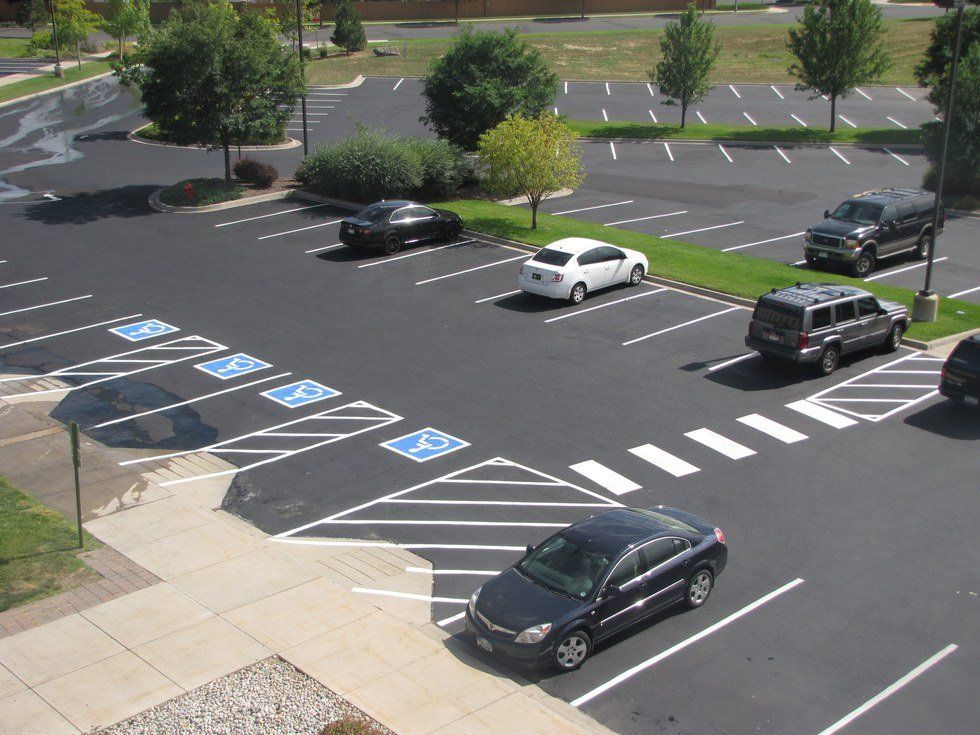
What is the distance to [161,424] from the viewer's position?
19188 mm

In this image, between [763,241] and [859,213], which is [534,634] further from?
[763,241]

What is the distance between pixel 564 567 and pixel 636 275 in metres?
16.1

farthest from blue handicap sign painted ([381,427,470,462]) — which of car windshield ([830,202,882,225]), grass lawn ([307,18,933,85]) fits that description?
grass lawn ([307,18,933,85])

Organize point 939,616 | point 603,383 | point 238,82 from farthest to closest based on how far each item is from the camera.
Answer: point 238,82 < point 603,383 < point 939,616

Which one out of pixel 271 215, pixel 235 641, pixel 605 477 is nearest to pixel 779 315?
pixel 605 477

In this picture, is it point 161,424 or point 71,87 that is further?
point 71,87

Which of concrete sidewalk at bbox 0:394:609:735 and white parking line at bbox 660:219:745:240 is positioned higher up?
white parking line at bbox 660:219:745:240

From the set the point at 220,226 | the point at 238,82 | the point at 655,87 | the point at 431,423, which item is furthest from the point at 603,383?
the point at 655,87

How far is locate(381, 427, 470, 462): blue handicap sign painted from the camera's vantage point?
17.6 metres

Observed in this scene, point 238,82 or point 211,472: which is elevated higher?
point 238,82

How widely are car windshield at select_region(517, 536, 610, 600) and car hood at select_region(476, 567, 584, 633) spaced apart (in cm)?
13

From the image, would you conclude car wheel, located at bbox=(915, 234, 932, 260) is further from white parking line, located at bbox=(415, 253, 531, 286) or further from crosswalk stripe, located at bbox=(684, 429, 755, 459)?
crosswalk stripe, located at bbox=(684, 429, 755, 459)

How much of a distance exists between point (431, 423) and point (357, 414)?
1557 millimetres

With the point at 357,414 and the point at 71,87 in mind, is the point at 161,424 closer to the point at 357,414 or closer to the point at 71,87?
the point at 357,414
